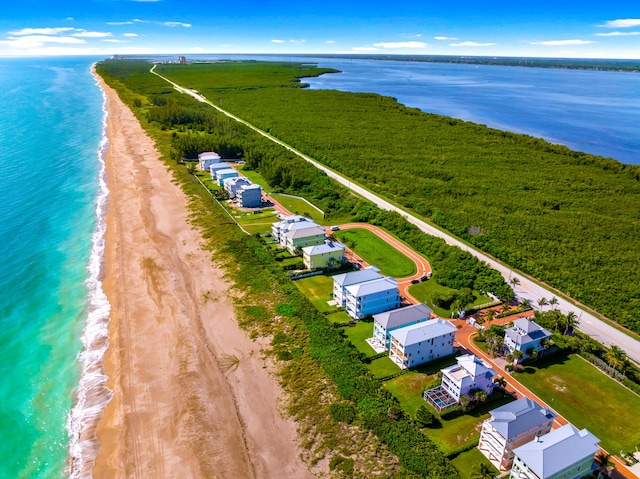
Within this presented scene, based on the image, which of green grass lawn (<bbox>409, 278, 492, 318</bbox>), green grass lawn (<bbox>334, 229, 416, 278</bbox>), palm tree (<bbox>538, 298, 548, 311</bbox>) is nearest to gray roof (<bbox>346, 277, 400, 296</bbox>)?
green grass lawn (<bbox>409, 278, 492, 318</bbox>)

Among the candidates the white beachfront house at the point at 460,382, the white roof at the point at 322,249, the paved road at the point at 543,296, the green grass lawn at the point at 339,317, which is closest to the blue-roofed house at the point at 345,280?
the green grass lawn at the point at 339,317

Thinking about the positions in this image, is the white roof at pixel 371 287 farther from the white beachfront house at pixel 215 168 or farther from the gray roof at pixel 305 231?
the white beachfront house at pixel 215 168

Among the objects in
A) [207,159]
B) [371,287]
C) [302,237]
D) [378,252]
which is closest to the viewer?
[371,287]

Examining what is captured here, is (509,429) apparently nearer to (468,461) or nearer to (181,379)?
(468,461)

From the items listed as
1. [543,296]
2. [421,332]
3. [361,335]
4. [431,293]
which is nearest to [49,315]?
[361,335]

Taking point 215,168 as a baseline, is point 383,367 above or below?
below

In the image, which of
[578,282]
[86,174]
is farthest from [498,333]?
[86,174]

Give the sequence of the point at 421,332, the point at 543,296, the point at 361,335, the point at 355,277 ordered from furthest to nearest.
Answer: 1. the point at 543,296
2. the point at 355,277
3. the point at 361,335
4. the point at 421,332
